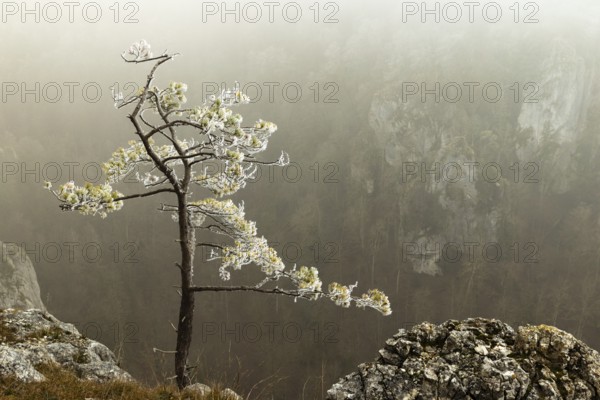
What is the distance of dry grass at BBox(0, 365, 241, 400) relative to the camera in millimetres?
5391

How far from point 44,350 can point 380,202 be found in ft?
169

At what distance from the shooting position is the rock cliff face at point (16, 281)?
112 feet

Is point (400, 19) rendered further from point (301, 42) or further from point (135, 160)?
point (135, 160)

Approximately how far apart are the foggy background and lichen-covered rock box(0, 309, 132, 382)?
→ 123ft

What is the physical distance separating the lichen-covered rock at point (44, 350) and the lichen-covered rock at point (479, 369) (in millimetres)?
4516

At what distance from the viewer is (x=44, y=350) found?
7375mm
